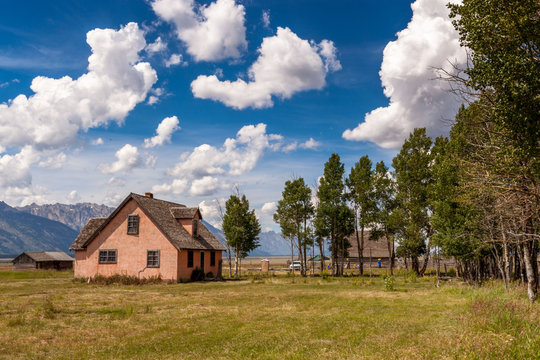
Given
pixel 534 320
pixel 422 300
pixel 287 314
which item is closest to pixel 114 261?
pixel 287 314

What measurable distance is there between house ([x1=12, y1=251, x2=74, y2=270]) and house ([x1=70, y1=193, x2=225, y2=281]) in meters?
40.7

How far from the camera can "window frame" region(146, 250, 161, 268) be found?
3506 centimetres

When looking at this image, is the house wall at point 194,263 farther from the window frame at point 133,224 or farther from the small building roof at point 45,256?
the small building roof at point 45,256

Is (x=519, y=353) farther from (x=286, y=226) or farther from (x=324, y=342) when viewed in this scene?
(x=286, y=226)

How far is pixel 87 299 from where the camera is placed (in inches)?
858

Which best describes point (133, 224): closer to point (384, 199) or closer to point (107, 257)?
point (107, 257)

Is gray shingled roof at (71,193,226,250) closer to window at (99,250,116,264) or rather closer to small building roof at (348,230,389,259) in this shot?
window at (99,250,116,264)

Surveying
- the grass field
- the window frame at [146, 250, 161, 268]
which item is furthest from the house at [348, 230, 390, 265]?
the grass field

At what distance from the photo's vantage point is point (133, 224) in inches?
1427

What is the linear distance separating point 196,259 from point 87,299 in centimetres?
1663

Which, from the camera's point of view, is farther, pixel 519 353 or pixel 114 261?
pixel 114 261

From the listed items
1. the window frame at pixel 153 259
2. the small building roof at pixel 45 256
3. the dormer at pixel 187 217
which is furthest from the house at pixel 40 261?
the window frame at pixel 153 259

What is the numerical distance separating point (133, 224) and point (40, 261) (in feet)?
155

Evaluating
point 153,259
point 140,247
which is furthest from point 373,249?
point 140,247
